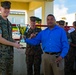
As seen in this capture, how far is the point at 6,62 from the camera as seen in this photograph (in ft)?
13.1

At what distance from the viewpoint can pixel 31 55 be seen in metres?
6.67

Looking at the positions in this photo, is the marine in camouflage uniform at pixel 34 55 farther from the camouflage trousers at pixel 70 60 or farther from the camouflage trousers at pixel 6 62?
the camouflage trousers at pixel 6 62

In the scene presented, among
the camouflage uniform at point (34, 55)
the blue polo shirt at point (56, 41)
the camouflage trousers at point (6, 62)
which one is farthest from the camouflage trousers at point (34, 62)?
the camouflage trousers at point (6, 62)

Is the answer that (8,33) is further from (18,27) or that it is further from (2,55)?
(18,27)

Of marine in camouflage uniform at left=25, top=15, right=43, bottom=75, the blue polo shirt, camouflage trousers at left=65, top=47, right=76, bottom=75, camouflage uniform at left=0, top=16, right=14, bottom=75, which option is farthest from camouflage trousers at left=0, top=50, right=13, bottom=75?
camouflage trousers at left=65, top=47, right=76, bottom=75

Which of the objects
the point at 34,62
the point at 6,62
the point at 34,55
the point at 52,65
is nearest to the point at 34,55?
the point at 34,55

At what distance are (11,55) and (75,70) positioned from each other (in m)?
4.67

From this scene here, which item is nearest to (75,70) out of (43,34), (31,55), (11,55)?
(31,55)

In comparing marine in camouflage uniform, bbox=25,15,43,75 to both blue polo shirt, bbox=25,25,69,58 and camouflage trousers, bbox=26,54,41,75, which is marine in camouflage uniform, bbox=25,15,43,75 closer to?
camouflage trousers, bbox=26,54,41,75

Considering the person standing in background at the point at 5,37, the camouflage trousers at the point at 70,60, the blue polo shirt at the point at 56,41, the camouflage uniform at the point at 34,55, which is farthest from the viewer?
the camouflage trousers at the point at 70,60

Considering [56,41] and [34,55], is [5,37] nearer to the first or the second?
[56,41]

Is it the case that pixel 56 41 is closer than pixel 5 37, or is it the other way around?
pixel 5 37

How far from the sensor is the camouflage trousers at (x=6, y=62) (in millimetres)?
3924

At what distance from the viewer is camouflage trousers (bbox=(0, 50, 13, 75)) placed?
3.92 metres
